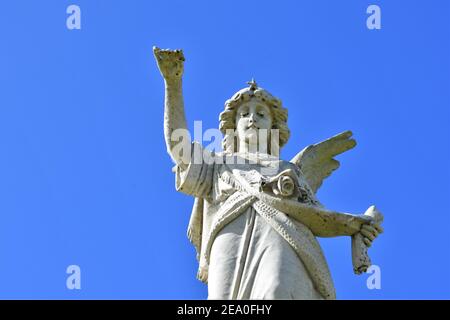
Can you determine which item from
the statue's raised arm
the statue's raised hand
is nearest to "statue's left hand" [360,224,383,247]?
the statue's raised arm

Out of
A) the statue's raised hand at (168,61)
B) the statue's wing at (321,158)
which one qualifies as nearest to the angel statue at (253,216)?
the statue's raised hand at (168,61)

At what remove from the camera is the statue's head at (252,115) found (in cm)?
2203

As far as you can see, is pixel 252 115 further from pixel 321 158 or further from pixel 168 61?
pixel 168 61

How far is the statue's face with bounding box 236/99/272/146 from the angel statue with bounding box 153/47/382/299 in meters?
0.01

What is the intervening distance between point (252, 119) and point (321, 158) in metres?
1.16

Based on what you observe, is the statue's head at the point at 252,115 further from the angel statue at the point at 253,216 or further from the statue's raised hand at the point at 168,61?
the statue's raised hand at the point at 168,61

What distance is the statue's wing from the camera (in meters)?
22.3

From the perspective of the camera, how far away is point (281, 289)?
19.4m

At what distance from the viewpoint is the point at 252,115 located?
72.3 ft

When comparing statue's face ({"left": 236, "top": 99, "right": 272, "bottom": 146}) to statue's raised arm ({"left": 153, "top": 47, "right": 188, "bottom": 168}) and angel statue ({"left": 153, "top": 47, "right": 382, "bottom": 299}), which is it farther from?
statue's raised arm ({"left": 153, "top": 47, "right": 188, "bottom": 168})

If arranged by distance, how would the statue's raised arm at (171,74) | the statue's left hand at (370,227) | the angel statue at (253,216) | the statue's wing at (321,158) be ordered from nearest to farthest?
the angel statue at (253,216)
the statue's left hand at (370,227)
the statue's raised arm at (171,74)
the statue's wing at (321,158)

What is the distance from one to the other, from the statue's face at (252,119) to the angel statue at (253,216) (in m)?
0.01
